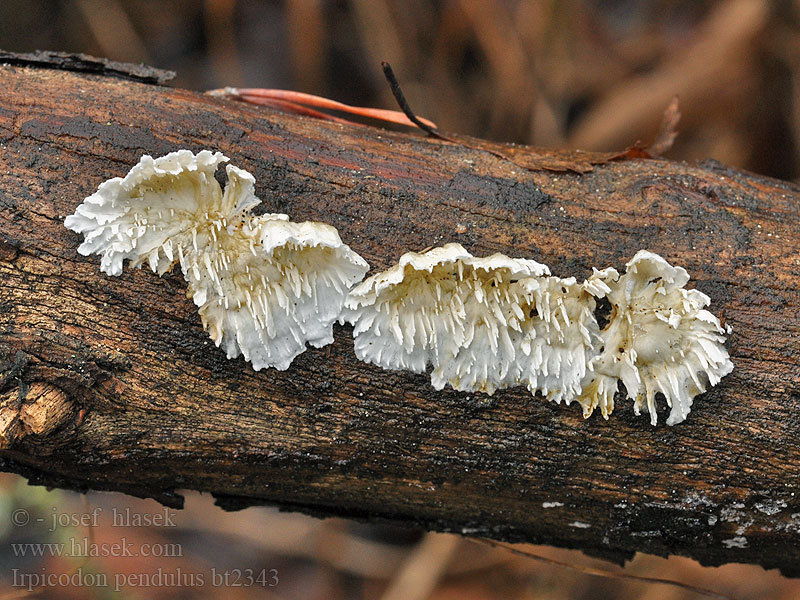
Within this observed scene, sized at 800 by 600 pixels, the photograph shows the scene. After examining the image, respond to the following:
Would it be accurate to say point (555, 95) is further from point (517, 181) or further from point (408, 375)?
point (408, 375)

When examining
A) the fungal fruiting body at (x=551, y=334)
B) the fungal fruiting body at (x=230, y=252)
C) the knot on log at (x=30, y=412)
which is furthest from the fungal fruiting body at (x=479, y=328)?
the knot on log at (x=30, y=412)

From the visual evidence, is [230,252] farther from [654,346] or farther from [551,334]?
[654,346]

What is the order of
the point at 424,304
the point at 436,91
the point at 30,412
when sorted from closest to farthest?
1. the point at 30,412
2. the point at 424,304
3. the point at 436,91

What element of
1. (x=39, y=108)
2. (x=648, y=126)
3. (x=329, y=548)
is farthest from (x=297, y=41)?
(x=329, y=548)

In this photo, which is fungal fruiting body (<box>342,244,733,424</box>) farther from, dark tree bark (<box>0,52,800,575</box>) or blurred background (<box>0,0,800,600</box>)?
blurred background (<box>0,0,800,600</box>)

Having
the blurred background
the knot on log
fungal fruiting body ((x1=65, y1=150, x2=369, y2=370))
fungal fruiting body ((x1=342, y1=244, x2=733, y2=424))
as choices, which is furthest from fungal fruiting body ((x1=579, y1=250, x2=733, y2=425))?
the blurred background

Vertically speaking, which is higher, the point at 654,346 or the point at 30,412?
the point at 654,346

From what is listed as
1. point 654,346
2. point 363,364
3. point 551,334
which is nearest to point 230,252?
point 363,364
